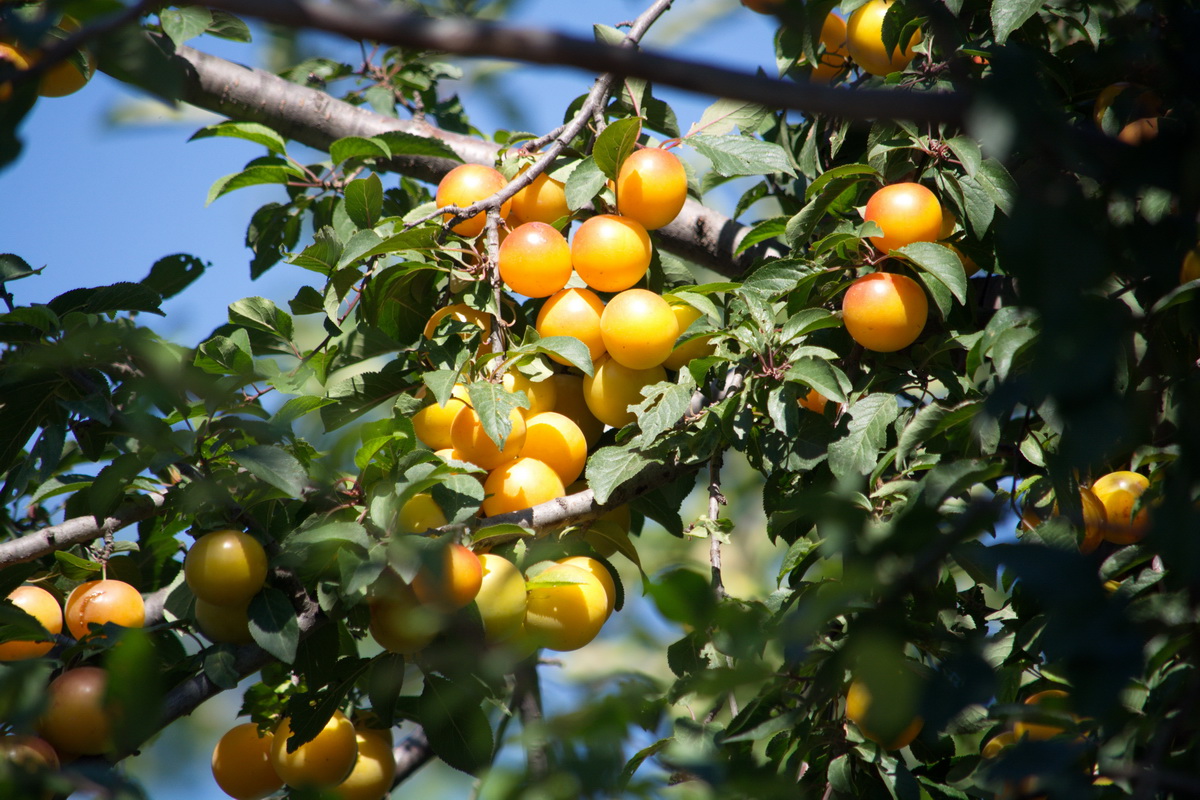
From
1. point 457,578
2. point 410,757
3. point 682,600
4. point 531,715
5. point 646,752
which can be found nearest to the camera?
point 682,600

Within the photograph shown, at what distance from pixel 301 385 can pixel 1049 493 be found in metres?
0.97

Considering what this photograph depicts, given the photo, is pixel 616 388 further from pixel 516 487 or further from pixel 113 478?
Result: pixel 113 478

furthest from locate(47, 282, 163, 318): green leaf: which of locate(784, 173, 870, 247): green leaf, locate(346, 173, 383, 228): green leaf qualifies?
locate(784, 173, 870, 247): green leaf

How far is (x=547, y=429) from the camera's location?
3.79 feet

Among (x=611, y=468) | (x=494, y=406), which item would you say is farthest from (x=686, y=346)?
(x=494, y=406)

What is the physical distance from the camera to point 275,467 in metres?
0.91

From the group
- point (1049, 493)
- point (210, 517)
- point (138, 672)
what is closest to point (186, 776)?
point (138, 672)

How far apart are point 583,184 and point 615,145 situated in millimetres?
70

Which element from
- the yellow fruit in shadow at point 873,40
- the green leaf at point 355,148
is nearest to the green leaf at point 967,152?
the yellow fruit in shadow at point 873,40

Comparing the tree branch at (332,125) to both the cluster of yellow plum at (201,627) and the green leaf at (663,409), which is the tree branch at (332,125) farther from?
the cluster of yellow plum at (201,627)

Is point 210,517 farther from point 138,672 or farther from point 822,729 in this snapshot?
point 822,729

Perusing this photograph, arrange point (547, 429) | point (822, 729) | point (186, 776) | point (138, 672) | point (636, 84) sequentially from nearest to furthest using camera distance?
point (138, 672), point (186, 776), point (822, 729), point (547, 429), point (636, 84)

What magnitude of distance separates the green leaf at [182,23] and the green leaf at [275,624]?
90 cm

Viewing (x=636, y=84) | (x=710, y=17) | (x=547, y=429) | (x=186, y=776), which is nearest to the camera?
(x=186, y=776)
